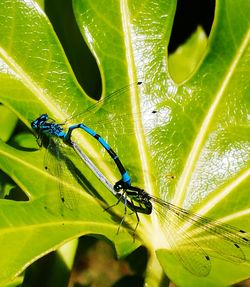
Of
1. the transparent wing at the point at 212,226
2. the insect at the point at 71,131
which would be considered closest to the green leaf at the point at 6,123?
the insect at the point at 71,131

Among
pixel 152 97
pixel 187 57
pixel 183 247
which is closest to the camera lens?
pixel 183 247

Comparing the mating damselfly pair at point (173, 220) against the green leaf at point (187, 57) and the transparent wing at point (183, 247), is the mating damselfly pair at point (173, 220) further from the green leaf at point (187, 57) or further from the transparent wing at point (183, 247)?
the green leaf at point (187, 57)

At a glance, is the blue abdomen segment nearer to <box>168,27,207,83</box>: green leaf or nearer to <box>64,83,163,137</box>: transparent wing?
→ <box>64,83,163,137</box>: transparent wing

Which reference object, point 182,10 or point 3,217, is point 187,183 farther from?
point 182,10

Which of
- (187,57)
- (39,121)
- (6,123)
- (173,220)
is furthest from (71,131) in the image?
(187,57)

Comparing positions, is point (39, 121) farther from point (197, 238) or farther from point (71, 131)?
point (197, 238)

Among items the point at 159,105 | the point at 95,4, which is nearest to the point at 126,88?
the point at 159,105

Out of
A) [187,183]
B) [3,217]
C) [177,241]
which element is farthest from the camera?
[187,183]

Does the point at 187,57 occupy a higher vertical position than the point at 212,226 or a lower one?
higher
